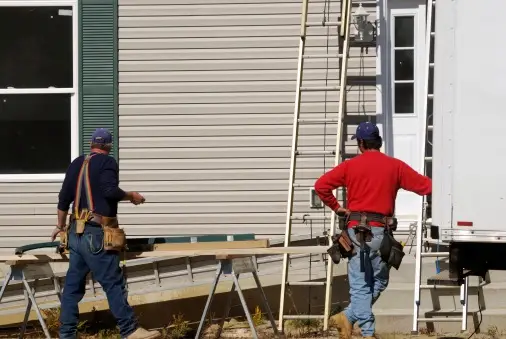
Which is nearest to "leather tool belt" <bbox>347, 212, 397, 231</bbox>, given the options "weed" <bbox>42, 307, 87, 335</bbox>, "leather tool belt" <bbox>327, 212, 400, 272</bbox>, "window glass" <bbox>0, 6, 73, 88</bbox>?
"leather tool belt" <bbox>327, 212, 400, 272</bbox>

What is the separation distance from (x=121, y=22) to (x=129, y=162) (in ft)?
4.73

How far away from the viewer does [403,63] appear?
447 inches

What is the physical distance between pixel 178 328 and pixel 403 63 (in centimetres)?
362

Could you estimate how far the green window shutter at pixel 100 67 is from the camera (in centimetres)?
1111

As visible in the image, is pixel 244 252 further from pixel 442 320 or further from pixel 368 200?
pixel 442 320

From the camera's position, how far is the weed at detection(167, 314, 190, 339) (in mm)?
10148

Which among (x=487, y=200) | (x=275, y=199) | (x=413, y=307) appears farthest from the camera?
(x=275, y=199)

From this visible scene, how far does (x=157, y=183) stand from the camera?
36.6 feet

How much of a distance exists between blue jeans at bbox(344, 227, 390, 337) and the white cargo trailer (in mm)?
514

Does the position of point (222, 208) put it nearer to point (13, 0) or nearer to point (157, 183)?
point (157, 183)

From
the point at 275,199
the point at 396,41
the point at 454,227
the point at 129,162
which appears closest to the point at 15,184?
the point at 129,162

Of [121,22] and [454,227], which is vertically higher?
[121,22]

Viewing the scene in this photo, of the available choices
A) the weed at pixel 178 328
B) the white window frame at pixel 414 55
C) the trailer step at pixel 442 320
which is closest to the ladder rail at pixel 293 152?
the weed at pixel 178 328

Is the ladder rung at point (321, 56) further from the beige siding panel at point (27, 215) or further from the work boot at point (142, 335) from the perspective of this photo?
the work boot at point (142, 335)
